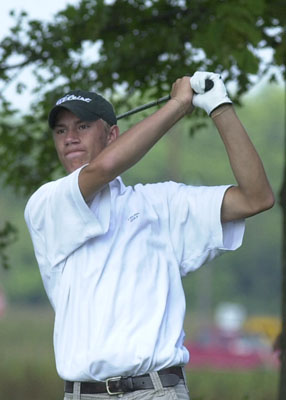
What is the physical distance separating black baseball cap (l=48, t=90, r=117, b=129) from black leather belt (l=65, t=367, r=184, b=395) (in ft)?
3.39

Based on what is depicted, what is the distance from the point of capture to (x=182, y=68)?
23.9 feet

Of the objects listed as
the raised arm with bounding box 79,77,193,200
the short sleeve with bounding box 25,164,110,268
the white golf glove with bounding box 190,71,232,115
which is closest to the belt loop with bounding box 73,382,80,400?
the short sleeve with bounding box 25,164,110,268

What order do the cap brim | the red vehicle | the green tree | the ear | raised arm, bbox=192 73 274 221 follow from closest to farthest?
raised arm, bbox=192 73 274 221 < the cap brim < the ear < the green tree < the red vehicle

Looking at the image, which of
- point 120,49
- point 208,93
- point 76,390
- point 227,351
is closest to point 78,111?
point 208,93

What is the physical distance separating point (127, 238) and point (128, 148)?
0.37m

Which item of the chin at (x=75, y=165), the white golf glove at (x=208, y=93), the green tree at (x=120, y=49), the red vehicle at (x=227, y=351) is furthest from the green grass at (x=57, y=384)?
the red vehicle at (x=227, y=351)

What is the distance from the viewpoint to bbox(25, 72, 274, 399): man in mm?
3629

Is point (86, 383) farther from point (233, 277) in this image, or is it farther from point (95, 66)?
point (233, 277)

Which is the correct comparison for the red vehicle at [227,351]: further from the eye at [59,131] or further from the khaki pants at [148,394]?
the khaki pants at [148,394]

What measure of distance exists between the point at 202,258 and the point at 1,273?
158 feet

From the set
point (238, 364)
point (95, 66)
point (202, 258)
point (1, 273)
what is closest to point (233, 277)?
point (1, 273)

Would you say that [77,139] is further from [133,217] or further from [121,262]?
[121,262]

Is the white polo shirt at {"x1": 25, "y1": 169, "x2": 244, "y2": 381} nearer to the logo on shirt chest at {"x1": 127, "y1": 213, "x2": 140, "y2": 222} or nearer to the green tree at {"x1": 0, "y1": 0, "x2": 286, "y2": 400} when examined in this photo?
the logo on shirt chest at {"x1": 127, "y1": 213, "x2": 140, "y2": 222}

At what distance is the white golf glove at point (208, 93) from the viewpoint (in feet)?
12.3
